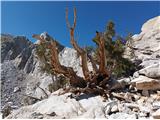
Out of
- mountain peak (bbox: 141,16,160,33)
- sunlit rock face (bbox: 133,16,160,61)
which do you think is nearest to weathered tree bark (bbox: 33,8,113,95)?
sunlit rock face (bbox: 133,16,160,61)

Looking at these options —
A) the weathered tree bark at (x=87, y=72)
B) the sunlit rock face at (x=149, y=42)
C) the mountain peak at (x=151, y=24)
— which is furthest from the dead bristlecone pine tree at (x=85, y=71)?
the mountain peak at (x=151, y=24)

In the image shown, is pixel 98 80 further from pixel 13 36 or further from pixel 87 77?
pixel 13 36

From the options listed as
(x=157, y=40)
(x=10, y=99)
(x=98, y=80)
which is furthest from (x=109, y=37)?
(x=10, y=99)

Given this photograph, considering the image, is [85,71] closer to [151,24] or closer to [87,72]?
[87,72]

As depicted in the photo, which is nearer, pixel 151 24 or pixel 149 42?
pixel 149 42

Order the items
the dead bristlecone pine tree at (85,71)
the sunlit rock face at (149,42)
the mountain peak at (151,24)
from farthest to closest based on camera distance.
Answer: the mountain peak at (151,24) < the sunlit rock face at (149,42) < the dead bristlecone pine tree at (85,71)

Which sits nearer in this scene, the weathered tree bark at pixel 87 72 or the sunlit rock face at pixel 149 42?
the weathered tree bark at pixel 87 72

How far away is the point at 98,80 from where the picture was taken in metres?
12.3

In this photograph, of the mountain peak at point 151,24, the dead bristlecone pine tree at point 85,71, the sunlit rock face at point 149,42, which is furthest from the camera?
the mountain peak at point 151,24

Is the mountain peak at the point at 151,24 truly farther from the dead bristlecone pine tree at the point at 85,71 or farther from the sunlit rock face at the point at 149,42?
the dead bristlecone pine tree at the point at 85,71

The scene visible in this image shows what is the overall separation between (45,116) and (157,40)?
19537 millimetres

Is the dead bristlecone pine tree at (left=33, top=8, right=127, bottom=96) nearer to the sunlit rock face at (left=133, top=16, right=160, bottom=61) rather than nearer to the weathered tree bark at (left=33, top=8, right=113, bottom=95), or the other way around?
the weathered tree bark at (left=33, top=8, right=113, bottom=95)

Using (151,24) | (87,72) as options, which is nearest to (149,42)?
(151,24)

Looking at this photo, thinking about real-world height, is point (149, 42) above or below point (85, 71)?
above
